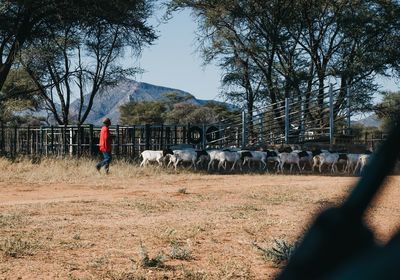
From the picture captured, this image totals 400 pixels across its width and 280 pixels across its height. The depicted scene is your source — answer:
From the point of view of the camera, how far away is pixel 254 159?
20.0 m

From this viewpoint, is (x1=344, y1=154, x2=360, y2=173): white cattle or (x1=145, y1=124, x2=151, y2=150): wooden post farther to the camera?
(x1=145, y1=124, x2=151, y2=150): wooden post

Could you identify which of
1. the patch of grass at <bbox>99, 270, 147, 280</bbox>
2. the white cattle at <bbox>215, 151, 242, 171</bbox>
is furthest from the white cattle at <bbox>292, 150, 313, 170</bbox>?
the patch of grass at <bbox>99, 270, 147, 280</bbox>

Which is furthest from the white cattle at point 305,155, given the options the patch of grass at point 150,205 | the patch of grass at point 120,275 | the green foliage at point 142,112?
the green foliage at point 142,112

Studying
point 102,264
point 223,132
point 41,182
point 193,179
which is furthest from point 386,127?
point 223,132

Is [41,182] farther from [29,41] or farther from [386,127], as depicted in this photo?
[386,127]

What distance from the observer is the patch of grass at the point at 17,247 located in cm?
588

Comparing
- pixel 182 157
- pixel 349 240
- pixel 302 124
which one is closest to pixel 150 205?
pixel 349 240

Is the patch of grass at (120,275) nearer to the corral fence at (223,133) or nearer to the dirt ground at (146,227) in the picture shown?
the dirt ground at (146,227)

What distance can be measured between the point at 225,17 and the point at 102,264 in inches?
867

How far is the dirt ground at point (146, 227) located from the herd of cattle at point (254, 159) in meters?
5.26

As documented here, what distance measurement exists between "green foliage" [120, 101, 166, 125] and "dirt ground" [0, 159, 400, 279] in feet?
153

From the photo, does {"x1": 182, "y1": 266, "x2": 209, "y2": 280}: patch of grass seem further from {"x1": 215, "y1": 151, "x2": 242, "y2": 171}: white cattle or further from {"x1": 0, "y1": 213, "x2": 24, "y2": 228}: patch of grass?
Result: {"x1": 215, "y1": 151, "x2": 242, "y2": 171}: white cattle

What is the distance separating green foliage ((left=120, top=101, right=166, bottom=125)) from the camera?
61.0 meters

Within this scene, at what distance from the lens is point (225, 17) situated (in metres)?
26.4
